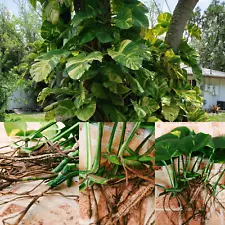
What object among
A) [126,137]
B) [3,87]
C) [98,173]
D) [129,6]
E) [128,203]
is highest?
[129,6]

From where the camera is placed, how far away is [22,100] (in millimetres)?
3537

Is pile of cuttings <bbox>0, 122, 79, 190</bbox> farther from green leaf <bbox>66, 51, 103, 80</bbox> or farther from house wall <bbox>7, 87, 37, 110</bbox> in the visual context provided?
house wall <bbox>7, 87, 37, 110</bbox>

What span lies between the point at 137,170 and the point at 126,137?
0.13m

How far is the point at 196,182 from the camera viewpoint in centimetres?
134

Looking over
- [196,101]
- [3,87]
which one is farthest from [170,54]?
[3,87]

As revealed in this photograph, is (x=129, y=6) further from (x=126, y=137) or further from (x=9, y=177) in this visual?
(x=9, y=177)

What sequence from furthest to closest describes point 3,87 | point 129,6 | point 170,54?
point 3,87 → point 170,54 → point 129,6

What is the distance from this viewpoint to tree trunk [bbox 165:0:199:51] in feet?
7.29

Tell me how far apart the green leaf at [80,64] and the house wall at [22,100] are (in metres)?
1.80

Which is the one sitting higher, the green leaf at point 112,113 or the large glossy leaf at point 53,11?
the large glossy leaf at point 53,11

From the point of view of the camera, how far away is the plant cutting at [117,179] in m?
1.32

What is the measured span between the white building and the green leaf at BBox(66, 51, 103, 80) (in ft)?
5.49

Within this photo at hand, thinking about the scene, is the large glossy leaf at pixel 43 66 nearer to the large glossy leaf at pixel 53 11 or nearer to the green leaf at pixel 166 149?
the large glossy leaf at pixel 53 11

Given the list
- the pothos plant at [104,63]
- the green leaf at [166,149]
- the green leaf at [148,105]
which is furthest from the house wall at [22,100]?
the green leaf at [166,149]
